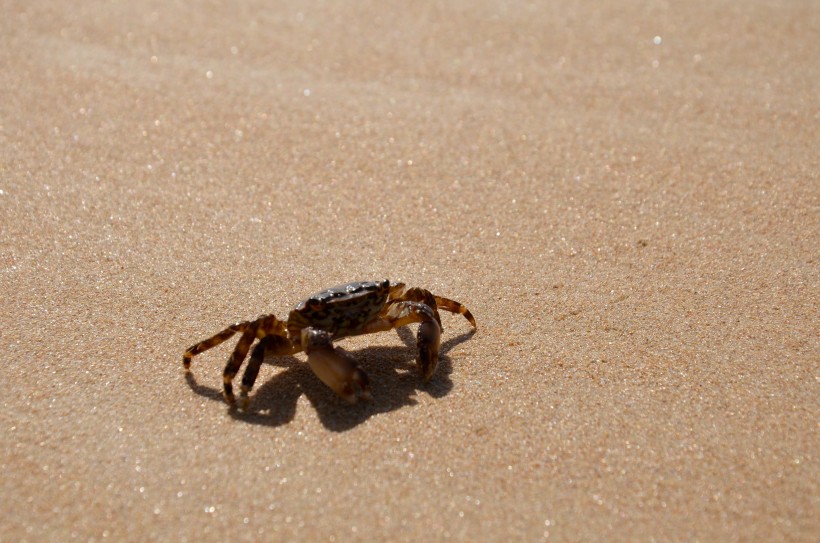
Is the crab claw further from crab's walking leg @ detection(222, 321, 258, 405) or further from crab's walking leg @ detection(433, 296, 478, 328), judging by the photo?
crab's walking leg @ detection(433, 296, 478, 328)

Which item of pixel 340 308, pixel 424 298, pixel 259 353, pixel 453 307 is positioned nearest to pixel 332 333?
pixel 340 308

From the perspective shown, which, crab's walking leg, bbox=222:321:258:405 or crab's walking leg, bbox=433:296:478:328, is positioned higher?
crab's walking leg, bbox=433:296:478:328

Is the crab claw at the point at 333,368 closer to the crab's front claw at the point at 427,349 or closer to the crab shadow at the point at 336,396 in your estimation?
the crab shadow at the point at 336,396

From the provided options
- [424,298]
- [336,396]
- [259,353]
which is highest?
[424,298]

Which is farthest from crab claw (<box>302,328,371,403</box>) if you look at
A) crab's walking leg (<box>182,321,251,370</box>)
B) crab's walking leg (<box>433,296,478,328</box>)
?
crab's walking leg (<box>433,296,478,328</box>)

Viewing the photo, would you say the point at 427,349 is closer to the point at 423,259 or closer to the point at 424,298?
the point at 424,298
